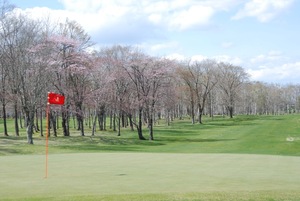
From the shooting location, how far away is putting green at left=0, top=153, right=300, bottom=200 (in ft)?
42.8

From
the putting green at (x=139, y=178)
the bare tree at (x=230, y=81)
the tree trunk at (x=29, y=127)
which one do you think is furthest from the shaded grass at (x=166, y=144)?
the bare tree at (x=230, y=81)

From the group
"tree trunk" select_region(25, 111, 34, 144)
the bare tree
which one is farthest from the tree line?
the bare tree

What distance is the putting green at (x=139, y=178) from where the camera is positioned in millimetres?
13036

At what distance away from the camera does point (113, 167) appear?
1942 centimetres

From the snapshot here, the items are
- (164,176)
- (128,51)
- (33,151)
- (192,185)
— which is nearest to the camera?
(192,185)

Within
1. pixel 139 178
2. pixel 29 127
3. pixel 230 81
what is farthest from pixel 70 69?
pixel 230 81

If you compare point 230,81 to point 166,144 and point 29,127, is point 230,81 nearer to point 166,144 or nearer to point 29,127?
point 166,144

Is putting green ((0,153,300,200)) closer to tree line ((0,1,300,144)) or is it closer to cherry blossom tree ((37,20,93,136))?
tree line ((0,1,300,144))

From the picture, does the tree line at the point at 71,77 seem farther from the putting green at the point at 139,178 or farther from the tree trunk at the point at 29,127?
the putting green at the point at 139,178

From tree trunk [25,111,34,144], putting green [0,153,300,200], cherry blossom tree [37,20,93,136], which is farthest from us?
cherry blossom tree [37,20,93,136]

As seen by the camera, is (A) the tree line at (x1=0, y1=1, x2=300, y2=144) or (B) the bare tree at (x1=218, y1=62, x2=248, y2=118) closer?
(A) the tree line at (x1=0, y1=1, x2=300, y2=144)

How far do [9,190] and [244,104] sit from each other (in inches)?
6219

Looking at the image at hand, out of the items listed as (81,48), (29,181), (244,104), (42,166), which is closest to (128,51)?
(81,48)

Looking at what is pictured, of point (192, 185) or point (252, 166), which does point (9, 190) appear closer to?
point (192, 185)
